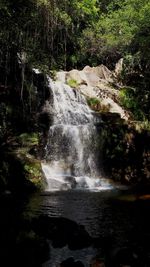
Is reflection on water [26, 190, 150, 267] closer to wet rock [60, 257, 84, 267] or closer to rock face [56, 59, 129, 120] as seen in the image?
wet rock [60, 257, 84, 267]

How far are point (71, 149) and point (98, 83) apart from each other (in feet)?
28.4

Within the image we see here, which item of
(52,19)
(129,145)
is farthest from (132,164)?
(52,19)

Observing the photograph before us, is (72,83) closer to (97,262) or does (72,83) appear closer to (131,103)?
(131,103)

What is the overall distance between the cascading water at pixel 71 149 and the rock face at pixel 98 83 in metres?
2.08

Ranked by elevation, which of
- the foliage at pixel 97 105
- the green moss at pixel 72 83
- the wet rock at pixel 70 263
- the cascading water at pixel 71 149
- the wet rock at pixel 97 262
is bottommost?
the wet rock at pixel 97 262

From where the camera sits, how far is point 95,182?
21125 mm

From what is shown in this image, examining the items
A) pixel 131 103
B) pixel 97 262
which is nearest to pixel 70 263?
pixel 97 262

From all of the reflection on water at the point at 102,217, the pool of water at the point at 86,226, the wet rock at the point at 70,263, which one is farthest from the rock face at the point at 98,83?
the wet rock at the point at 70,263

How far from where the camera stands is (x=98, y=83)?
3023cm

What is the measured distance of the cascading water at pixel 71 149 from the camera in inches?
823

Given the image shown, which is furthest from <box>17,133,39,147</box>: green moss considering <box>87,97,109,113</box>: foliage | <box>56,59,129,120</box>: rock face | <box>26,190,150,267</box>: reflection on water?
<box>56,59,129,120</box>: rock face

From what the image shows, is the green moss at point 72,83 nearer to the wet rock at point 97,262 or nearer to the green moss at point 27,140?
the green moss at point 27,140

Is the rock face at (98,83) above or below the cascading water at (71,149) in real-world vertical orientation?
above

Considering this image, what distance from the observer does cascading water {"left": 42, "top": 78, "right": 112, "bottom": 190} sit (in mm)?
20906
